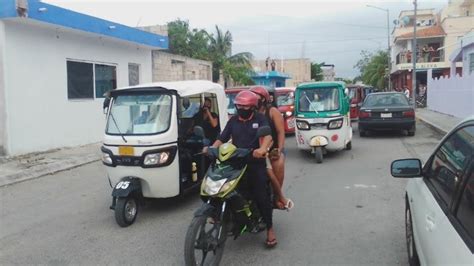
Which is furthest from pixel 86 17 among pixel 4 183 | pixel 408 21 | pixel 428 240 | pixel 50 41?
pixel 408 21

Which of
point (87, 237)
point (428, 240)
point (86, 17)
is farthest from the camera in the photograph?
point (86, 17)

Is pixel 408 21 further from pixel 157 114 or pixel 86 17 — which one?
pixel 157 114

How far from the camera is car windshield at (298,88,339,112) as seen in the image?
1158cm

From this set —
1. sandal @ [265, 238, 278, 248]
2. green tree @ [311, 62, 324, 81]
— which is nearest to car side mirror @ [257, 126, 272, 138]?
sandal @ [265, 238, 278, 248]

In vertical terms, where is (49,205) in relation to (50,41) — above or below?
below

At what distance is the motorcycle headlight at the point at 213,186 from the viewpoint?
4375mm

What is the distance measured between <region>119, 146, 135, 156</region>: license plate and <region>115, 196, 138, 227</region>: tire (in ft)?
1.96

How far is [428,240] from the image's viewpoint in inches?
122

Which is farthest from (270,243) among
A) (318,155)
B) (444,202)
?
(318,155)

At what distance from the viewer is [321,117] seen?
1123 centimetres

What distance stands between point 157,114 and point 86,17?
8.61 m

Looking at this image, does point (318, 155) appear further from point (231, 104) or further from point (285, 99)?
point (285, 99)

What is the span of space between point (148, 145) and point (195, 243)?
2358mm

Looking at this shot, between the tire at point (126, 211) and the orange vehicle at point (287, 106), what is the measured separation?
31.2 ft
